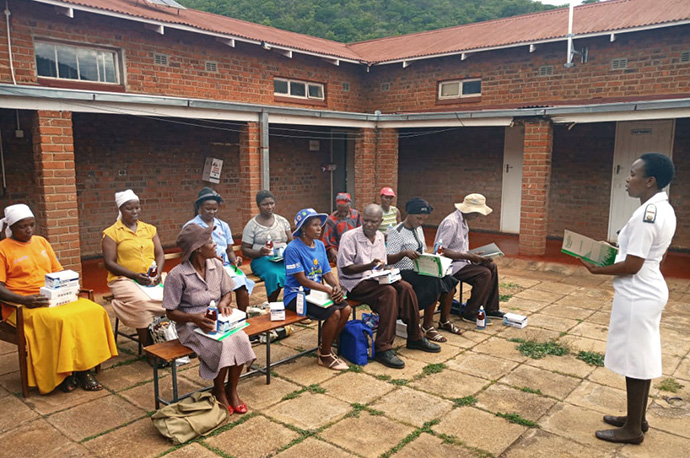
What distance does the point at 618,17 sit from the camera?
11.2 meters

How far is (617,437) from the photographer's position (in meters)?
3.69

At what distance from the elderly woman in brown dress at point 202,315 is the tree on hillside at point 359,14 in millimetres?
18242

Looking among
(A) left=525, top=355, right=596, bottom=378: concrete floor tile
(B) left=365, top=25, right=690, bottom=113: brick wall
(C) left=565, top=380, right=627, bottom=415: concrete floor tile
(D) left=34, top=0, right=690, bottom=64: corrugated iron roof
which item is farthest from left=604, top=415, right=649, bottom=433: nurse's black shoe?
(D) left=34, top=0, right=690, bottom=64: corrugated iron roof

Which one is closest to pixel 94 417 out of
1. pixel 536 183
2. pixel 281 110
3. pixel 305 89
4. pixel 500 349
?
pixel 500 349

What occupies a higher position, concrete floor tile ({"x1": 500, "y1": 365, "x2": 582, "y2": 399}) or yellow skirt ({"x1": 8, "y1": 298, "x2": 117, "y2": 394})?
yellow skirt ({"x1": 8, "y1": 298, "x2": 117, "y2": 394})

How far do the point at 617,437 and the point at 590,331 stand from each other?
8.56 feet

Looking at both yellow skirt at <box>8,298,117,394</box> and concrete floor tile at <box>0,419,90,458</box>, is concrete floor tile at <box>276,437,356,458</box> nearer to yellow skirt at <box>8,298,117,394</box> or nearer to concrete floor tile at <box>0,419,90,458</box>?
concrete floor tile at <box>0,419,90,458</box>

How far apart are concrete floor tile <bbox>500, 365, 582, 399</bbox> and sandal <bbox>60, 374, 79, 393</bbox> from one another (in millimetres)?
3664

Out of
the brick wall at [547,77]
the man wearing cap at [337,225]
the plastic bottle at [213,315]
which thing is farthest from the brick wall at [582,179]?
the plastic bottle at [213,315]

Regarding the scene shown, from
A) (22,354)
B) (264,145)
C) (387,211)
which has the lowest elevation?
(22,354)

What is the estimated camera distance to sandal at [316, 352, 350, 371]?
4973mm

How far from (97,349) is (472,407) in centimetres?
312

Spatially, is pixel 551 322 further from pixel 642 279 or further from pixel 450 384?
pixel 642 279

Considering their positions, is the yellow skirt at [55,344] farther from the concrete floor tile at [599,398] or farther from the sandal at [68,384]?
the concrete floor tile at [599,398]
